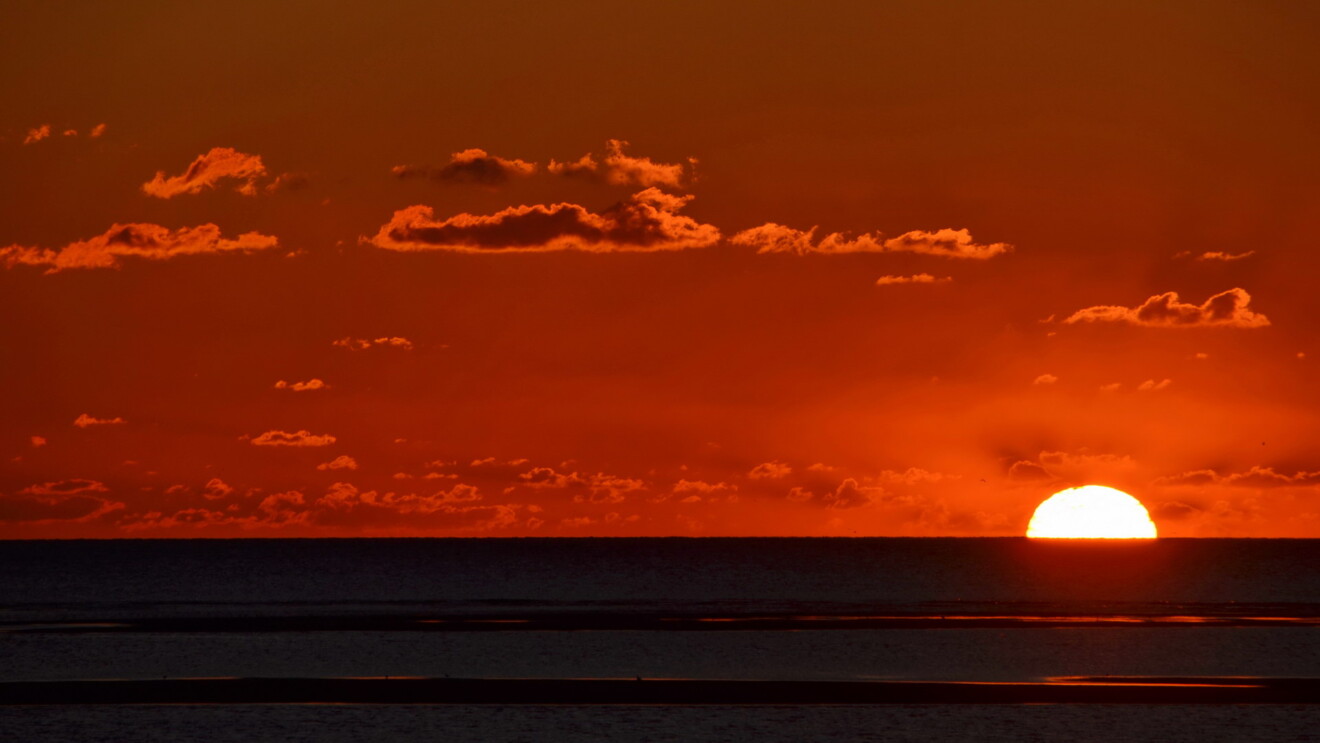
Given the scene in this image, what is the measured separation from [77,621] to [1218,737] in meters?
59.7

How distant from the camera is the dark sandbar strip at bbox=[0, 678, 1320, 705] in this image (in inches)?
1626

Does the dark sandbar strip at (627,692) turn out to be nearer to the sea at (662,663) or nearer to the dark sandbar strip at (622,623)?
the sea at (662,663)

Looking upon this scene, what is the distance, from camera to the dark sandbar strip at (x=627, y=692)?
41312 millimetres

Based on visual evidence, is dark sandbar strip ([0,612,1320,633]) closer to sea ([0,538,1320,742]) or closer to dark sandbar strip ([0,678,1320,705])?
sea ([0,538,1320,742])

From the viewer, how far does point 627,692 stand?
4325 centimetres

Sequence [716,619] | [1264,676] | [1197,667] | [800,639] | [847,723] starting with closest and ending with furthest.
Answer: [847,723], [1264,676], [1197,667], [800,639], [716,619]

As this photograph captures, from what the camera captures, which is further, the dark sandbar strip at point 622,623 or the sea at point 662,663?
the dark sandbar strip at point 622,623

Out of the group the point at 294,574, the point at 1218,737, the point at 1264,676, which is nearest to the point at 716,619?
the point at 1264,676

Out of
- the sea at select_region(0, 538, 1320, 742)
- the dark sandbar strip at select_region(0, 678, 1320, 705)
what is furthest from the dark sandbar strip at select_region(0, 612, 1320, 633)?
the dark sandbar strip at select_region(0, 678, 1320, 705)

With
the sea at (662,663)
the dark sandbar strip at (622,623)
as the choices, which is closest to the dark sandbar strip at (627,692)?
the sea at (662,663)

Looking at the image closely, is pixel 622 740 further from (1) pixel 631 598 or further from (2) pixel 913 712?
(1) pixel 631 598

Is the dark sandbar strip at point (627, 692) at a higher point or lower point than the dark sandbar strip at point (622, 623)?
lower

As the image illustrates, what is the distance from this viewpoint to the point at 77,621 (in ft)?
261

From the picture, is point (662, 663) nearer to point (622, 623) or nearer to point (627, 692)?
point (627, 692)
